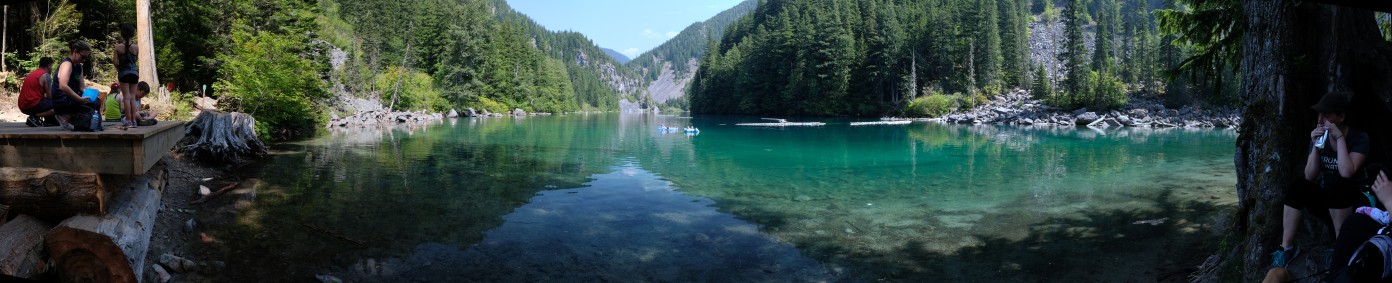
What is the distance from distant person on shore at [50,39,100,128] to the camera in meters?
6.50

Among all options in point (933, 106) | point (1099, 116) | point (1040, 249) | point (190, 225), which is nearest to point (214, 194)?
point (190, 225)

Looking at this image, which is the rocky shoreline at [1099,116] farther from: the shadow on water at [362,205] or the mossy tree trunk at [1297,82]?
the mossy tree trunk at [1297,82]

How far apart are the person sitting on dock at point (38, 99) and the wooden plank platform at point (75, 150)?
2.42 m

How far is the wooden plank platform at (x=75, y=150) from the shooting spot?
520 cm

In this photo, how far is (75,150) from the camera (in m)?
5.30

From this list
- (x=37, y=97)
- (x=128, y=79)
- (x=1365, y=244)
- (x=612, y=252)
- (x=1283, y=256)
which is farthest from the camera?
(x=128, y=79)

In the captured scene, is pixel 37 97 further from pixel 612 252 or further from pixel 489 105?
pixel 489 105

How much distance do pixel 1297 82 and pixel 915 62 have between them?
72.2 meters

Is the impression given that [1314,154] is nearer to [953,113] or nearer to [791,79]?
[953,113]

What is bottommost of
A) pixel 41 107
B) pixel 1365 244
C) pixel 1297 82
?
pixel 1365 244

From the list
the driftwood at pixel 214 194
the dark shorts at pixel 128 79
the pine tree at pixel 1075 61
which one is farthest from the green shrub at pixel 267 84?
the pine tree at pixel 1075 61

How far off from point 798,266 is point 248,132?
16.5 metres

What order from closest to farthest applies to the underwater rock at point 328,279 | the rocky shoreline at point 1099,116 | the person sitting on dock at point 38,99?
the underwater rock at point 328,279, the person sitting on dock at point 38,99, the rocky shoreline at point 1099,116

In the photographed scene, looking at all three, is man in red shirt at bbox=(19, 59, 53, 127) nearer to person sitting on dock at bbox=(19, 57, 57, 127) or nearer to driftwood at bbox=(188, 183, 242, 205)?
person sitting on dock at bbox=(19, 57, 57, 127)
